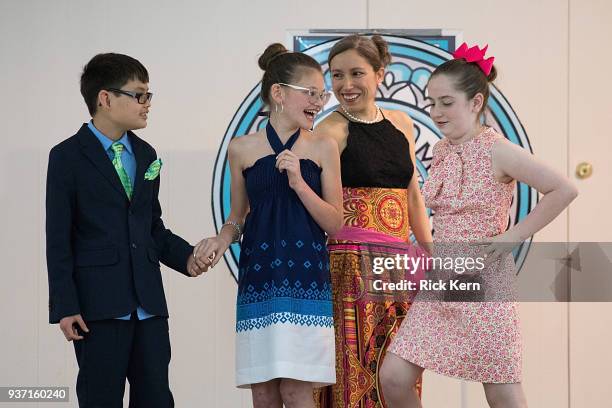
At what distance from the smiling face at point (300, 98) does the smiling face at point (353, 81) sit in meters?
0.29

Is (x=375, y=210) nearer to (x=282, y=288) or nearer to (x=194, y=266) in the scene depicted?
(x=282, y=288)

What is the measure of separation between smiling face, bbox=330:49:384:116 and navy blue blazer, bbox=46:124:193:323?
80 cm

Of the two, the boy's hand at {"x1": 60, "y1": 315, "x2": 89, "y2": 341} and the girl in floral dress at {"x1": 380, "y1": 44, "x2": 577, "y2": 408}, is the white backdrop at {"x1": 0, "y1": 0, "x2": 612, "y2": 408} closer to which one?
the girl in floral dress at {"x1": 380, "y1": 44, "x2": 577, "y2": 408}

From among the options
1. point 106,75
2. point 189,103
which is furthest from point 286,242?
point 189,103

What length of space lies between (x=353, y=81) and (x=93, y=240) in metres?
1.06

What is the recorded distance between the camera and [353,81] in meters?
3.40

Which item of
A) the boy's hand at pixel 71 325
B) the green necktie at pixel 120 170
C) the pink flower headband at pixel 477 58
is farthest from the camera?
the pink flower headband at pixel 477 58

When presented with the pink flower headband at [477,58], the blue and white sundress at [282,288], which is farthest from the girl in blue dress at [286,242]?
Answer: the pink flower headband at [477,58]

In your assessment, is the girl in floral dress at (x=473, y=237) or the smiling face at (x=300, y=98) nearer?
the girl in floral dress at (x=473, y=237)

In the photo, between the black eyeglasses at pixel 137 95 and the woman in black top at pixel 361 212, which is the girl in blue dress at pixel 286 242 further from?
the black eyeglasses at pixel 137 95

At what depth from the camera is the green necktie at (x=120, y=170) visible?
10.0 feet

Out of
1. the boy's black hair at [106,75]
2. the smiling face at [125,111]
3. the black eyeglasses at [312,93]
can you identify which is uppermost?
the boy's black hair at [106,75]

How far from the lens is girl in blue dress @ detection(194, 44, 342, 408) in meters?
2.93

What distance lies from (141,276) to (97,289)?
0.14 m
